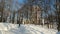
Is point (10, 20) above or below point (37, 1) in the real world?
below

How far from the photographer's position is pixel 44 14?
13562 millimetres

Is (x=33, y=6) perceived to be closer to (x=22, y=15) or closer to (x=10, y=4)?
(x=22, y=15)

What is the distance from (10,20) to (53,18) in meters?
3.93

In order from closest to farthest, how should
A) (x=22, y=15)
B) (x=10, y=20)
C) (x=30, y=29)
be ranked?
(x=30, y=29) < (x=10, y=20) < (x=22, y=15)

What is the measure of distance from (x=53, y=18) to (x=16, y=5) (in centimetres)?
362

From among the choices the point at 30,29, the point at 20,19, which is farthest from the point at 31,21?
the point at 30,29

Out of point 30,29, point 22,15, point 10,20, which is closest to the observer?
point 30,29

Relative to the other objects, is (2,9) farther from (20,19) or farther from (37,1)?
(37,1)

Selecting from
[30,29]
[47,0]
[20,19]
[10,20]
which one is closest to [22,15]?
[20,19]

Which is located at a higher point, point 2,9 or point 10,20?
point 2,9

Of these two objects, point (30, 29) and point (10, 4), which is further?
point (10, 4)

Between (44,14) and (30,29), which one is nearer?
(30,29)

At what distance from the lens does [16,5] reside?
1314 centimetres

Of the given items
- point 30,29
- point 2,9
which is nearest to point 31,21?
point 2,9
